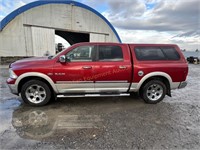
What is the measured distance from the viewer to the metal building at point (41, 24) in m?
13.9

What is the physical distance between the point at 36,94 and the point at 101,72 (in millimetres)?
2034

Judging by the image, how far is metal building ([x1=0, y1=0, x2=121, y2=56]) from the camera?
1390 centimetres

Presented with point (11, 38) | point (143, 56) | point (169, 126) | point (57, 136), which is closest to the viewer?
point (57, 136)

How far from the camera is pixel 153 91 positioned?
486cm

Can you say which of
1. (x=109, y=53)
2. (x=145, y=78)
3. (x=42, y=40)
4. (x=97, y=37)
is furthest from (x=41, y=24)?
(x=145, y=78)

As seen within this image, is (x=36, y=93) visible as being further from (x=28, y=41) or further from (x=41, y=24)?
(x=41, y=24)

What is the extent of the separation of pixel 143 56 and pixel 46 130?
3.44 m

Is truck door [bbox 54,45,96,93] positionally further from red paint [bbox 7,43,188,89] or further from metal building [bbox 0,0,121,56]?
metal building [bbox 0,0,121,56]

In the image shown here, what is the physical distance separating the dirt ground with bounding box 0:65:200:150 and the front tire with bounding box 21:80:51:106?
0.20 m

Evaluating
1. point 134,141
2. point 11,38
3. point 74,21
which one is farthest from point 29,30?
point 134,141

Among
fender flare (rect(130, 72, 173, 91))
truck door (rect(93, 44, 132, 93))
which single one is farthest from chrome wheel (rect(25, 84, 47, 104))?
fender flare (rect(130, 72, 173, 91))

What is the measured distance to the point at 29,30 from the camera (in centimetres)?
1461

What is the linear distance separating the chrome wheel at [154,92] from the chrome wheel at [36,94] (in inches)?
128

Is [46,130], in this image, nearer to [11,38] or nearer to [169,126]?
[169,126]
